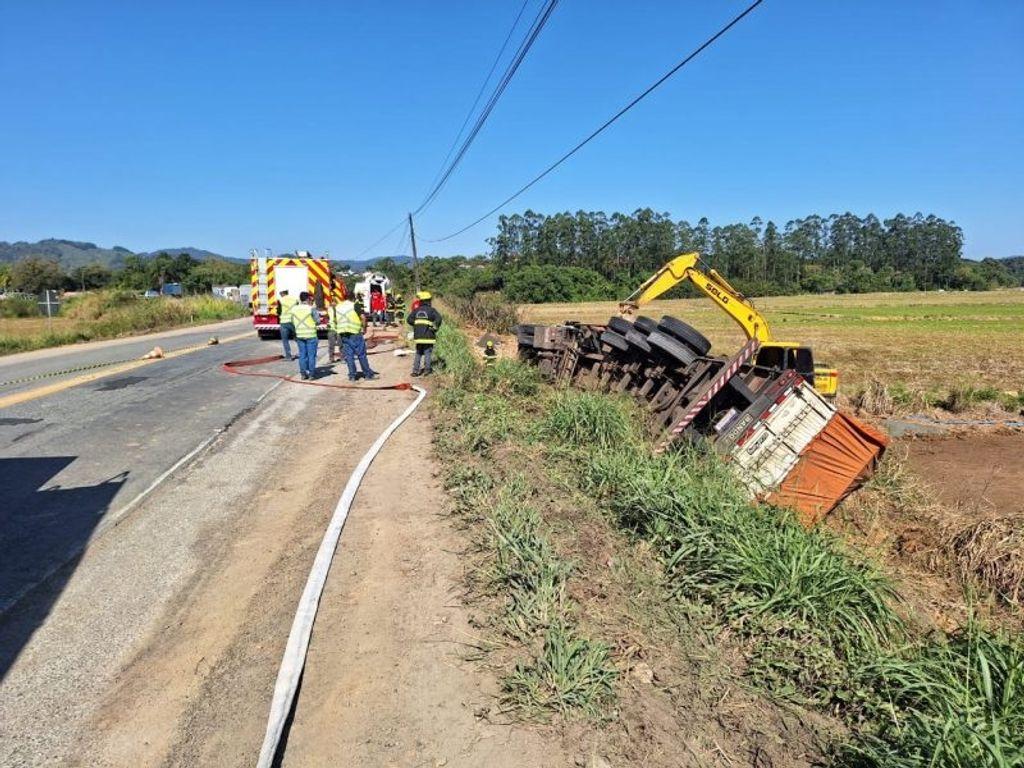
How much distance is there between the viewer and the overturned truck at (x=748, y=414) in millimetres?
7414

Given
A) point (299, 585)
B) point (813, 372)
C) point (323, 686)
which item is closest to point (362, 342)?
point (813, 372)

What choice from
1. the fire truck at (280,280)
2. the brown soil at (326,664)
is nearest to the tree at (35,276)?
the fire truck at (280,280)

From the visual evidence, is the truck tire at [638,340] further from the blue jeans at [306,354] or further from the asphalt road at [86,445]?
the blue jeans at [306,354]

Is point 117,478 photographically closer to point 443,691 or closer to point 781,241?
point 443,691

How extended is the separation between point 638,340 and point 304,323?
263 inches

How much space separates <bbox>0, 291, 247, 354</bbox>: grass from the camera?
78.6 feet

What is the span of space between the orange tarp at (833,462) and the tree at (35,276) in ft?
336

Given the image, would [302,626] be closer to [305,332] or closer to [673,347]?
[673,347]

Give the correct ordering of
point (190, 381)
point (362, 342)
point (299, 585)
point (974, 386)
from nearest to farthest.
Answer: point (299, 585)
point (190, 381)
point (362, 342)
point (974, 386)

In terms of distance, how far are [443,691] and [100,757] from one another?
1.53 m

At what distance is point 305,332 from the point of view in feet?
41.9

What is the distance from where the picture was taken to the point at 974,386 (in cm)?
1695

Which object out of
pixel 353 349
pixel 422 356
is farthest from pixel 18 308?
pixel 422 356

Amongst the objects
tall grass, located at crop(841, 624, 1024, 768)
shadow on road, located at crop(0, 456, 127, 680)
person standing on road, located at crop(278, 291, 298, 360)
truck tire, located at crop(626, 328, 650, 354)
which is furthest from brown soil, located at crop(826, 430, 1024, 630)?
person standing on road, located at crop(278, 291, 298, 360)
